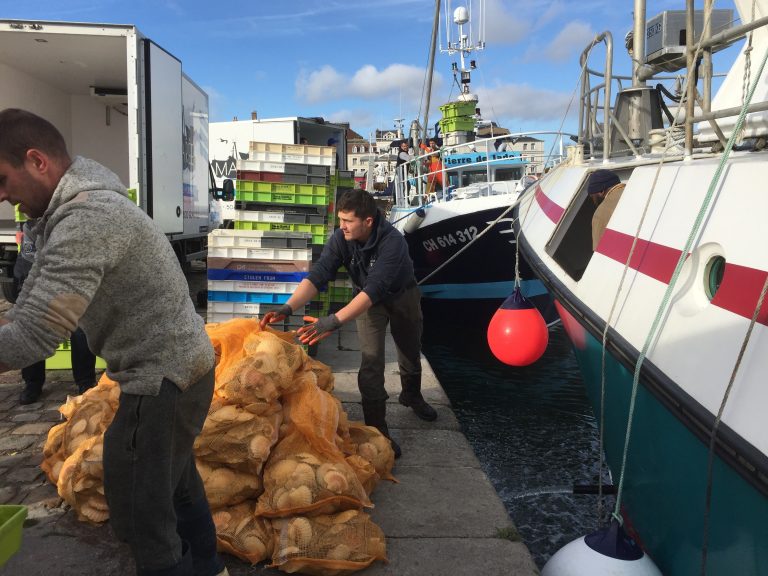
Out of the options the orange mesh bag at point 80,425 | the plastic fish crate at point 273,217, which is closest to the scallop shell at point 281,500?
the orange mesh bag at point 80,425

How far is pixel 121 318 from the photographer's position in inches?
76.9

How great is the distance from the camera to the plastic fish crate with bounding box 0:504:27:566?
179cm

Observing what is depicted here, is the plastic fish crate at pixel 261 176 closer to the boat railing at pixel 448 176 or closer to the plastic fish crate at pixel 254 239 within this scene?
the plastic fish crate at pixel 254 239

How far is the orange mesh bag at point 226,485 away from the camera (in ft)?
9.70

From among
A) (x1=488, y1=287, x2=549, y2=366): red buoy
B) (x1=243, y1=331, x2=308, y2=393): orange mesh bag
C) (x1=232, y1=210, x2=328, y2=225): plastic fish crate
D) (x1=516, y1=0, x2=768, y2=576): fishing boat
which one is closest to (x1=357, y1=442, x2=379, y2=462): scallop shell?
(x1=243, y1=331, x2=308, y2=393): orange mesh bag

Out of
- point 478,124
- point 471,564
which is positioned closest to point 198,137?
point 471,564

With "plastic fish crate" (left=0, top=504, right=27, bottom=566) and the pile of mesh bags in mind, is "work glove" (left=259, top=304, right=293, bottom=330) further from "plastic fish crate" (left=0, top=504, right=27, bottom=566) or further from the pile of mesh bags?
"plastic fish crate" (left=0, top=504, right=27, bottom=566)

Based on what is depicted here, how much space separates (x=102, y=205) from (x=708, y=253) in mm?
2044

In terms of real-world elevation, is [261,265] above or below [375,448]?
above

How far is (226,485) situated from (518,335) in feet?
6.00

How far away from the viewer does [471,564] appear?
2.87 m

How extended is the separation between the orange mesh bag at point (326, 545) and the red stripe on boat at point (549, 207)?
115 inches

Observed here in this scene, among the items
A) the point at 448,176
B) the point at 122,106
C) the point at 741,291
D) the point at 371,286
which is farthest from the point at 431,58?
the point at 741,291

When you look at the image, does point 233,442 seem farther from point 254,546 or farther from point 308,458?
point 254,546
